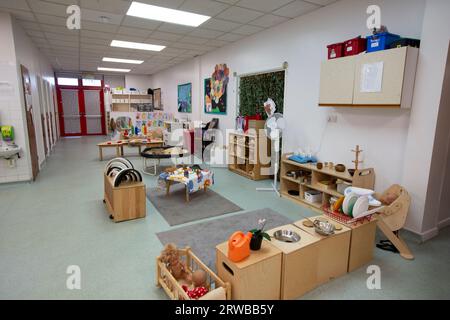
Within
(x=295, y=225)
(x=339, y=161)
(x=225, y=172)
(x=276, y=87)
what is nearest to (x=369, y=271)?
(x=295, y=225)

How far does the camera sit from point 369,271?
242 cm

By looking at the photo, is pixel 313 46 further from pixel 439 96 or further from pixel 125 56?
pixel 125 56

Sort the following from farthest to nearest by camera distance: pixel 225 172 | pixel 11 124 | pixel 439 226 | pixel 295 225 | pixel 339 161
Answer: pixel 225 172
pixel 11 124
pixel 339 161
pixel 439 226
pixel 295 225

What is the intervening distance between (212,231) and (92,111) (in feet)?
36.6

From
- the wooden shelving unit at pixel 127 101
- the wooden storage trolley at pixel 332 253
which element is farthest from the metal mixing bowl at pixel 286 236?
the wooden shelving unit at pixel 127 101

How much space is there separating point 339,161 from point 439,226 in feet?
4.60

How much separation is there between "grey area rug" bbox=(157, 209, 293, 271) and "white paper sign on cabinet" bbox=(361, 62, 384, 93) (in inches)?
74.3

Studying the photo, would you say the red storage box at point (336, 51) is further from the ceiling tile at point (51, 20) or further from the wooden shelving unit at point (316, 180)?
the ceiling tile at point (51, 20)

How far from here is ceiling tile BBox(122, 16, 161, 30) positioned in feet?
14.8

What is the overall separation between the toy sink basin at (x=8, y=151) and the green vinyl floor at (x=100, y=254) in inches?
23.3

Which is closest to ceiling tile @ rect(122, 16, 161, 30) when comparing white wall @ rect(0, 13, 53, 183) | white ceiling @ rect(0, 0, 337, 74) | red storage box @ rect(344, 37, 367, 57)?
white ceiling @ rect(0, 0, 337, 74)

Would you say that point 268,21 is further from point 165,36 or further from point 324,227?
point 324,227

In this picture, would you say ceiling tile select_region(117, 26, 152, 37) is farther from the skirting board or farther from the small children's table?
the skirting board

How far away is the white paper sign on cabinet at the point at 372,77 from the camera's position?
290 cm
